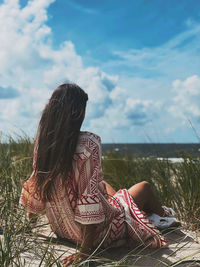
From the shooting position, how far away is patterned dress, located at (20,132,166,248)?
5.56 feet

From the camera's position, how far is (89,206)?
1.69 metres

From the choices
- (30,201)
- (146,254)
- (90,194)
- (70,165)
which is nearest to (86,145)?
(70,165)

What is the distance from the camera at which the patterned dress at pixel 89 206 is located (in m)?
1.69

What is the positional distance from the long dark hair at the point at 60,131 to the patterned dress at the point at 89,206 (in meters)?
0.06

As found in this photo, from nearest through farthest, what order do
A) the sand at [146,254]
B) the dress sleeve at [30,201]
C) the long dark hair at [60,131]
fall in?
the long dark hair at [60,131]
the sand at [146,254]
the dress sleeve at [30,201]

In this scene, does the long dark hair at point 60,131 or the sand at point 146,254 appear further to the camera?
the sand at point 146,254

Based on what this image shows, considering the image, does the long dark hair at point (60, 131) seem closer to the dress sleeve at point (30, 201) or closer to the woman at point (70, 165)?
the woman at point (70, 165)

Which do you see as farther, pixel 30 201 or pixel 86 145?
pixel 30 201

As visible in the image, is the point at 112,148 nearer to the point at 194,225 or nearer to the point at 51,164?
the point at 194,225

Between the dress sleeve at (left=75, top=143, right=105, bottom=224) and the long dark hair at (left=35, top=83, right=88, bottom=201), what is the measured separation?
90 mm

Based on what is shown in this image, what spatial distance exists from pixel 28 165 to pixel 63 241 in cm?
106

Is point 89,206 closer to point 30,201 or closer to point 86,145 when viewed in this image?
point 86,145

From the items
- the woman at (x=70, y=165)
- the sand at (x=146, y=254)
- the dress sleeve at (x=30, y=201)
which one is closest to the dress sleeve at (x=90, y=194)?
Result: the woman at (x=70, y=165)

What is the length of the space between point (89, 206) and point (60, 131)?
0.41 meters
